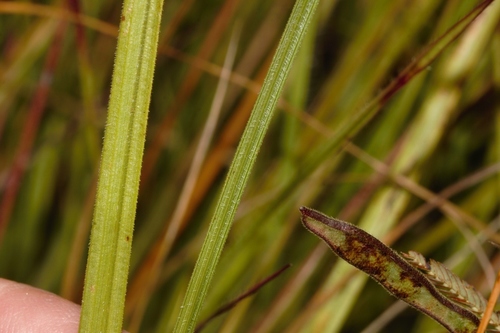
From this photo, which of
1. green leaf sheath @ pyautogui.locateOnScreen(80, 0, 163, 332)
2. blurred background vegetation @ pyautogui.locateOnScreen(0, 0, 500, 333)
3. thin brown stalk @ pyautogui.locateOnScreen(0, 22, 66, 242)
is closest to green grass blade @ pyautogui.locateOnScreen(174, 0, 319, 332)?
green leaf sheath @ pyautogui.locateOnScreen(80, 0, 163, 332)

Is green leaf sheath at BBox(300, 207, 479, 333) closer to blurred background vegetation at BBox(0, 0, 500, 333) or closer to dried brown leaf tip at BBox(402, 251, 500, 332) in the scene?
dried brown leaf tip at BBox(402, 251, 500, 332)

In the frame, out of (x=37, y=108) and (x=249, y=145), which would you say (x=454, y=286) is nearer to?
(x=249, y=145)

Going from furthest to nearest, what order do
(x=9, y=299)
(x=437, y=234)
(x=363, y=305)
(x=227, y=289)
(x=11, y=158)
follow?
(x=11, y=158)
(x=363, y=305)
(x=437, y=234)
(x=227, y=289)
(x=9, y=299)

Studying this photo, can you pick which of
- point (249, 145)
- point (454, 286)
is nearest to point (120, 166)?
point (249, 145)

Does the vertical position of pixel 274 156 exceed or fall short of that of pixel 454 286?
it exceeds it

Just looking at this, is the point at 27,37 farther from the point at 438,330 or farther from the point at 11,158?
the point at 438,330

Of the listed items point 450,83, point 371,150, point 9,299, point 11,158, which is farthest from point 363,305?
point 11,158
